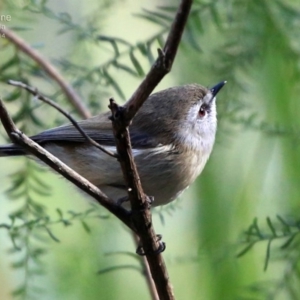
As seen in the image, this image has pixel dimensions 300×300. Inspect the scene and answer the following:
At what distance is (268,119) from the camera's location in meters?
2.08

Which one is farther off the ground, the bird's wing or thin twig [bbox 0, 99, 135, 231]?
the bird's wing

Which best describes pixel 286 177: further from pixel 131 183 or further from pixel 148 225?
pixel 131 183

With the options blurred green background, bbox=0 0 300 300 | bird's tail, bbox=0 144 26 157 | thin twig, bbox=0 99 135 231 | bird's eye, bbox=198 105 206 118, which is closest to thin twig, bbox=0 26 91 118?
blurred green background, bbox=0 0 300 300

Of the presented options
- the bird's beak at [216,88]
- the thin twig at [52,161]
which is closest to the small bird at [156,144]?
the bird's beak at [216,88]

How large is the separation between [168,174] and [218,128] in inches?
11.0

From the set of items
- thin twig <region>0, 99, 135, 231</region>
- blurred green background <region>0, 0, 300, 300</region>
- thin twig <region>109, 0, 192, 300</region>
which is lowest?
thin twig <region>109, 0, 192, 300</region>

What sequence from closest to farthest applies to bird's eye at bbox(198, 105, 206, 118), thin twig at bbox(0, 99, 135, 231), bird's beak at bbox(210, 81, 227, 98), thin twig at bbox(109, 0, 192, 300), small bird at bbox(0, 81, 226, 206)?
1. thin twig at bbox(109, 0, 192, 300)
2. thin twig at bbox(0, 99, 135, 231)
3. small bird at bbox(0, 81, 226, 206)
4. bird's beak at bbox(210, 81, 227, 98)
5. bird's eye at bbox(198, 105, 206, 118)

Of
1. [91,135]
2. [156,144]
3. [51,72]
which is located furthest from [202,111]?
[51,72]

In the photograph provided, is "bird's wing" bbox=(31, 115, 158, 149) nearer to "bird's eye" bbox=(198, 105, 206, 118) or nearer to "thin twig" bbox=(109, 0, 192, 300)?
"bird's eye" bbox=(198, 105, 206, 118)

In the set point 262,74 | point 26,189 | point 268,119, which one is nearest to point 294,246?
point 268,119

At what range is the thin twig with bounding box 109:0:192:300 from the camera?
37.4 inches

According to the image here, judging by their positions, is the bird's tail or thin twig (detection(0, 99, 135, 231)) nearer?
thin twig (detection(0, 99, 135, 231))

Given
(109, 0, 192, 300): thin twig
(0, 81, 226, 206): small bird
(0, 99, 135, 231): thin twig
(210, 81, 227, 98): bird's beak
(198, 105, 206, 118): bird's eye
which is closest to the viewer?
(109, 0, 192, 300): thin twig

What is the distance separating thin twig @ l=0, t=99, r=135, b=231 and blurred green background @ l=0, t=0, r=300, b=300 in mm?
505
